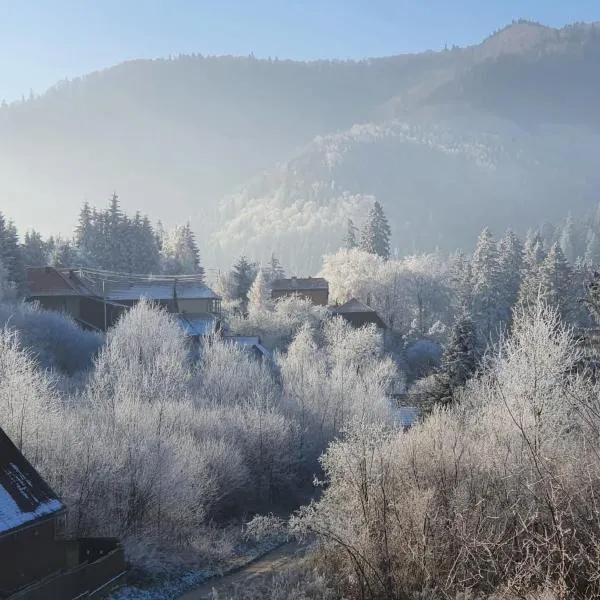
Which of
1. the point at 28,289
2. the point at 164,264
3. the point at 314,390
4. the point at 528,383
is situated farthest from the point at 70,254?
the point at 528,383

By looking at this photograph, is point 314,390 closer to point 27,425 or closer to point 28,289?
point 27,425

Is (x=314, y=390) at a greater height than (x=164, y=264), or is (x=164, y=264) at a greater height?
(x=164, y=264)

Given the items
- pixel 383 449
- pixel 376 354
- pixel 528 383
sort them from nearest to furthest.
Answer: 1. pixel 383 449
2. pixel 528 383
3. pixel 376 354

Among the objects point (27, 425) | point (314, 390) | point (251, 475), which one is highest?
point (27, 425)

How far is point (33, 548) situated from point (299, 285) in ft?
223

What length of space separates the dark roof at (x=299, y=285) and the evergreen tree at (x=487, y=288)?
1821 cm

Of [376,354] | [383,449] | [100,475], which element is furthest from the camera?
[376,354]

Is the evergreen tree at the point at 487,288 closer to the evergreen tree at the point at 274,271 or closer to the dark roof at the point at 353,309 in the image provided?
the dark roof at the point at 353,309

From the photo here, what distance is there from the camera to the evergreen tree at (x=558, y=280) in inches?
2376

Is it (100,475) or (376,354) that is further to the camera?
(376,354)

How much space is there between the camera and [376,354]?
59438 mm

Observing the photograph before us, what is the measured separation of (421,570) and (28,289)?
47.8 metres

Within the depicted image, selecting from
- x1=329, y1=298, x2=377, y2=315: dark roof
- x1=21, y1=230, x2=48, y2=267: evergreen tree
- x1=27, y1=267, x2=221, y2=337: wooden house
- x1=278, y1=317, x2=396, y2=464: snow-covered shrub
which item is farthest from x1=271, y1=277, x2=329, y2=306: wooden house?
x1=278, y1=317, x2=396, y2=464: snow-covered shrub

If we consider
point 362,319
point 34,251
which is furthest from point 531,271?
point 34,251
